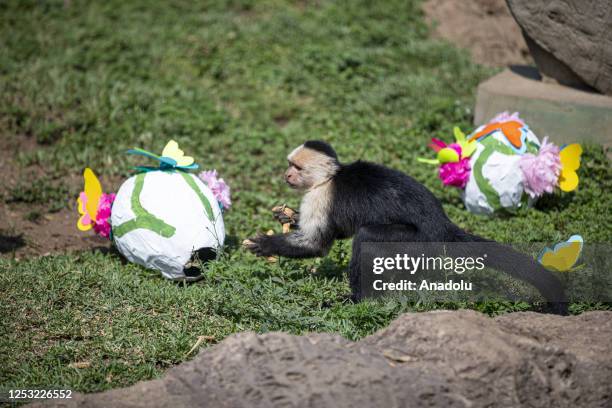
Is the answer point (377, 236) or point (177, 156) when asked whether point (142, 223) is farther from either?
point (377, 236)

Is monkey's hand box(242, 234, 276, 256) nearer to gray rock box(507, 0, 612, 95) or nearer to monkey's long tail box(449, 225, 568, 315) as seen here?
monkey's long tail box(449, 225, 568, 315)

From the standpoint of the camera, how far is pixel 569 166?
6.43 m

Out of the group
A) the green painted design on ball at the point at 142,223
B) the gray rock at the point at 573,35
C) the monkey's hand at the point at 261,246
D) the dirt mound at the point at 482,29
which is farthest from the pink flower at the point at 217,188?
the dirt mound at the point at 482,29

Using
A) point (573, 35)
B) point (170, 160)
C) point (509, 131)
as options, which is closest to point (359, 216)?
point (170, 160)

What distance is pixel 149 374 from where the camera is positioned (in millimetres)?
4043

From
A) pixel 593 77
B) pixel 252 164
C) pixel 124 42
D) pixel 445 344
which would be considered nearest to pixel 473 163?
→ pixel 593 77

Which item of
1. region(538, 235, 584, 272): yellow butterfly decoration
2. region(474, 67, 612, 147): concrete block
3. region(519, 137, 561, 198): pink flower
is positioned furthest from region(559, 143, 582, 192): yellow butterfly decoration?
region(538, 235, 584, 272): yellow butterfly decoration

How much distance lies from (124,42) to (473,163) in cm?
585

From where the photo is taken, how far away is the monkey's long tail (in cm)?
432

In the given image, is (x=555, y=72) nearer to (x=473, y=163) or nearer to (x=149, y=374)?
(x=473, y=163)

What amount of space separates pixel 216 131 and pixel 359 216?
4.04m

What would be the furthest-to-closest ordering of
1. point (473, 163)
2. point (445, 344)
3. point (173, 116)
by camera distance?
1. point (173, 116)
2. point (473, 163)
3. point (445, 344)

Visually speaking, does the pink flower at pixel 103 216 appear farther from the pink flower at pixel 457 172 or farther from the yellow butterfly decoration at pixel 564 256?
the yellow butterfly decoration at pixel 564 256

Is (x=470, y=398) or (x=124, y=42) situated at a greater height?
(x=124, y=42)
